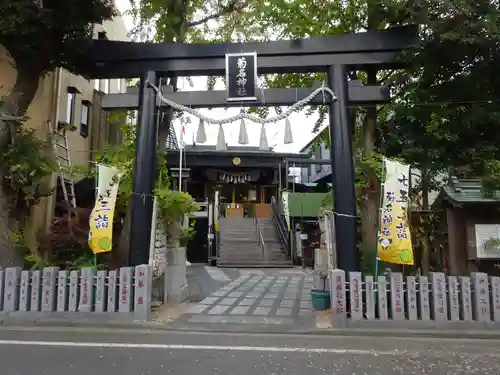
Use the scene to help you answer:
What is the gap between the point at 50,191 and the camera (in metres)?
11.0

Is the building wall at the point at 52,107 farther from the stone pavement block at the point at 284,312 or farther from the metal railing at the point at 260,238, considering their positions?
the metal railing at the point at 260,238

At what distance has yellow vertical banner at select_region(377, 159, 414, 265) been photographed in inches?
352

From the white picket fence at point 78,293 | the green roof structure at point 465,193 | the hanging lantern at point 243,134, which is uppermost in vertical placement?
the hanging lantern at point 243,134

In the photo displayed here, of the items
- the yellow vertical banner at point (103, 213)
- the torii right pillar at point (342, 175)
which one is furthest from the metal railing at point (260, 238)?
the yellow vertical banner at point (103, 213)

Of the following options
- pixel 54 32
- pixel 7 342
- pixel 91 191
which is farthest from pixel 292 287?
pixel 54 32

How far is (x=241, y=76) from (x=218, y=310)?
5.94m

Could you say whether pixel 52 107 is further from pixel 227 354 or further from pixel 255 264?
pixel 255 264

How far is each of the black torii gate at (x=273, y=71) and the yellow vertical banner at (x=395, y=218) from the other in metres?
0.72

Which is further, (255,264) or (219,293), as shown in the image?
(255,264)

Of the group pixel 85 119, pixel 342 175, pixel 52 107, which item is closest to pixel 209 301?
pixel 342 175

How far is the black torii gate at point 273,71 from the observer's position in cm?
985

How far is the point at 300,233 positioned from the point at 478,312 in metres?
14.3

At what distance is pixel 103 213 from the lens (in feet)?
31.9

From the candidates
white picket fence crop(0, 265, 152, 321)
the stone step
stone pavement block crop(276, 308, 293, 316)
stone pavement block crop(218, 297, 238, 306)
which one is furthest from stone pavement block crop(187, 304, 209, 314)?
the stone step
